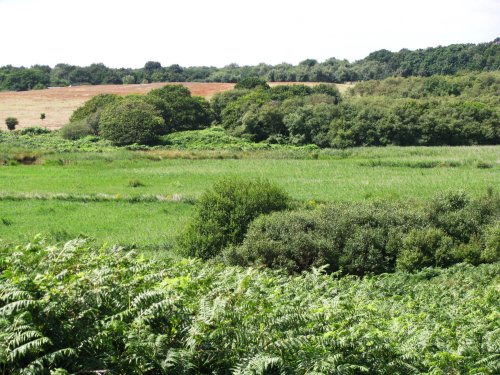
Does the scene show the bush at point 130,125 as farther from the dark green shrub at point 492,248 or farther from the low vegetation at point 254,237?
the dark green shrub at point 492,248

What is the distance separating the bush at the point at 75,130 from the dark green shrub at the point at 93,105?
15.9 ft

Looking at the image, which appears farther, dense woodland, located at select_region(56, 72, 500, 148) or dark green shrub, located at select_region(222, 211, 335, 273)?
dense woodland, located at select_region(56, 72, 500, 148)

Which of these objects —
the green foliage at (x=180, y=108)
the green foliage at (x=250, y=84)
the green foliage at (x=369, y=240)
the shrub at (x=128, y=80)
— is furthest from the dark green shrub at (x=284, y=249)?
the shrub at (x=128, y=80)

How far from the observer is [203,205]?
92.8 feet

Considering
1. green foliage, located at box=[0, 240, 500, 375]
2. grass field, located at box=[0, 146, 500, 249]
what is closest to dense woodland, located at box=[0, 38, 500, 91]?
grass field, located at box=[0, 146, 500, 249]

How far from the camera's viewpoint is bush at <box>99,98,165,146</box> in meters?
70.1

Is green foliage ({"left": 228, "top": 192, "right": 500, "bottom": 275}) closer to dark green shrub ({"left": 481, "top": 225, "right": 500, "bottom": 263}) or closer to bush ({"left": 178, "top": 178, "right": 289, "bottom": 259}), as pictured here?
dark green shrub ({"left": 481, "top": 225, "right": 500, "bottom": 263})

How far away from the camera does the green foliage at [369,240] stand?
79.6 feet

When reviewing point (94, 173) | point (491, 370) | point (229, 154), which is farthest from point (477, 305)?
point (229, 154)

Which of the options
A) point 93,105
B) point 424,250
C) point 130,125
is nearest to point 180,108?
point 130,125

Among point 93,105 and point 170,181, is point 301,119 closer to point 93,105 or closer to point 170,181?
point 93,105

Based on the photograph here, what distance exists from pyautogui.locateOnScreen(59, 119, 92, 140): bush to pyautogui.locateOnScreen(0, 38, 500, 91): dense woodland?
130 feet

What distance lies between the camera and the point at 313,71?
116312mm

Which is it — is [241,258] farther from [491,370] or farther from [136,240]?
[491,370]
